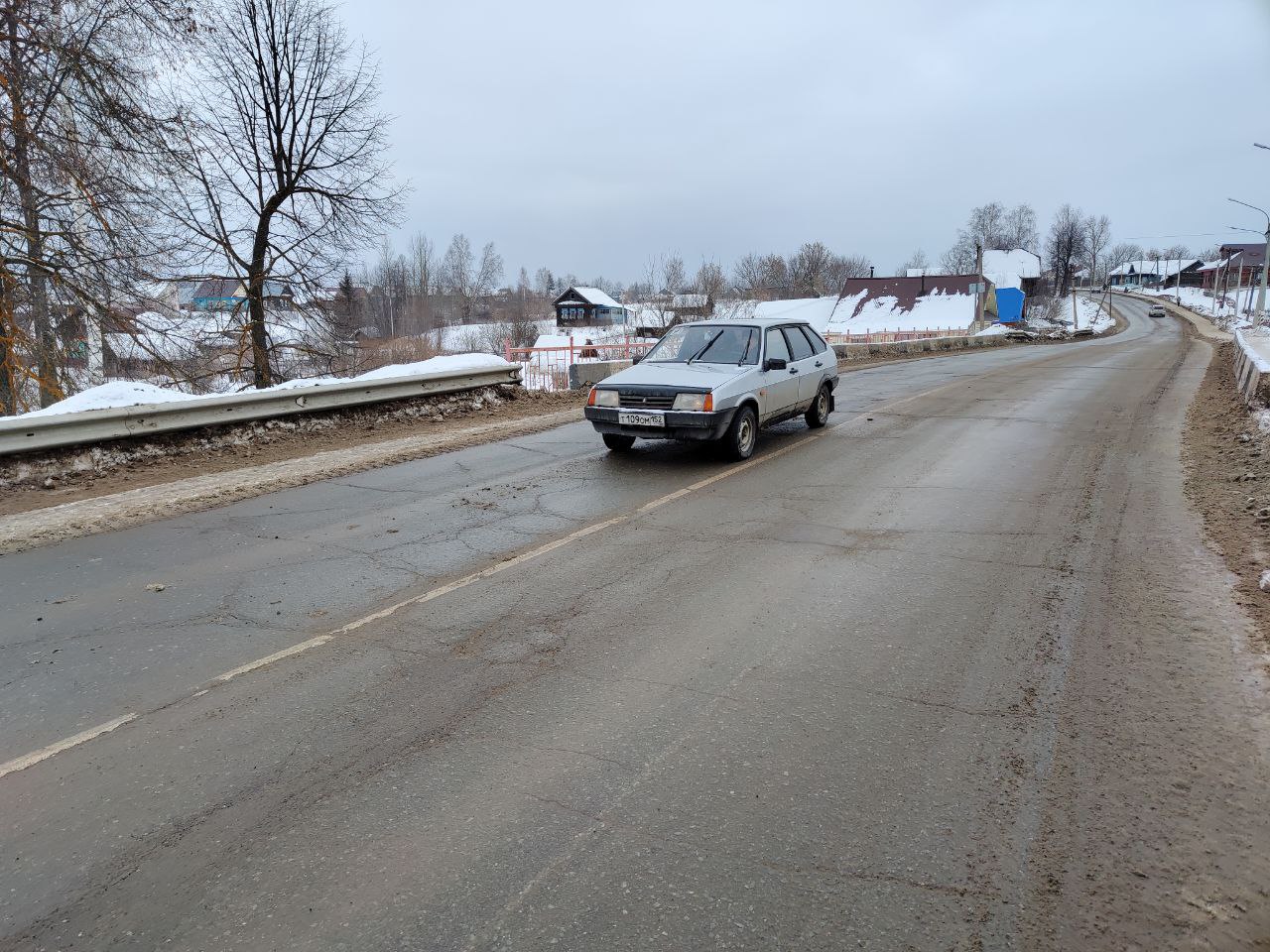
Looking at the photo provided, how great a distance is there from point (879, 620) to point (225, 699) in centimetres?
354

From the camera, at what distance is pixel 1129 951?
2.17 metres

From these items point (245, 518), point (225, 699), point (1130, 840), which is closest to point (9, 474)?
point (245, 518)

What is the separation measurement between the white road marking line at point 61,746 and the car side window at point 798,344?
8.82 m

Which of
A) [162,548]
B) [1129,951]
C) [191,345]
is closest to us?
[1129,951]

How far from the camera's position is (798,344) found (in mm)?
10789

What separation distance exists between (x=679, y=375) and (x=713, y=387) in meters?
0.68

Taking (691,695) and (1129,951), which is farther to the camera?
(691,695)

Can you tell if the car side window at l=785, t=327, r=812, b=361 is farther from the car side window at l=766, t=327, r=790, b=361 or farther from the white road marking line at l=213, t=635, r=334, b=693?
the white road marking line at l=213, t=635, r=334, b=693

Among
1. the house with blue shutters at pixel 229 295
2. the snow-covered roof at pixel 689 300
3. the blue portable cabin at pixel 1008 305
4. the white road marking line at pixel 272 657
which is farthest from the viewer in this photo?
the blue portable cabin at pixel 1008 305

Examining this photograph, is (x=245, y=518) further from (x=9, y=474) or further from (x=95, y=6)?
(x=95, y=6)

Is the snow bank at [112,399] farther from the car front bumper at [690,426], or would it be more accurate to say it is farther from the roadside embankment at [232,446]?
the car front bumper at [690,426]

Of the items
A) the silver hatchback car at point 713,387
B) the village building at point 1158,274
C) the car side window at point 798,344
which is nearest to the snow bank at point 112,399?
the silver hatchback car at point 713,387

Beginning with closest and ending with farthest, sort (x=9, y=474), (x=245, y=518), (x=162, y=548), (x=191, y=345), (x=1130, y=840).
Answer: (x=1130, y=840) → (x=162, y=548) → (x=245, y=518) → (x=9, y=474) → (x=191, y=345)

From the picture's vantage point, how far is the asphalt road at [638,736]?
2.37 m
